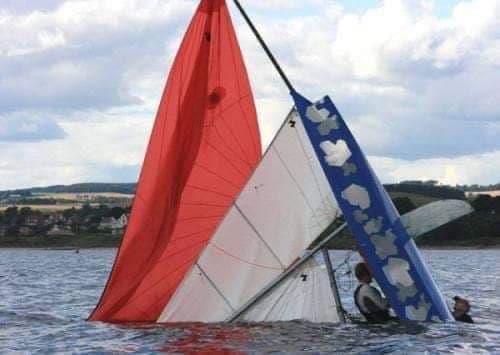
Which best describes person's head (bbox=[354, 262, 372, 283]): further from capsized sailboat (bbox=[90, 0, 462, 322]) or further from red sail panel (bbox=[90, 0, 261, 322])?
red sail panel (bbox=[90, 0, 261, 322])

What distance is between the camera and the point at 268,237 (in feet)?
64.6

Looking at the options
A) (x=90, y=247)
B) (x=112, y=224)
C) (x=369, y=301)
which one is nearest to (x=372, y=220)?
(x=369, y=301)

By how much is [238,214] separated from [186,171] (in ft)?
7.26

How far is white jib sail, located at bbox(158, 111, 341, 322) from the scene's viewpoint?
64.1 ft

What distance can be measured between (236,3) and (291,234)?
4.74m

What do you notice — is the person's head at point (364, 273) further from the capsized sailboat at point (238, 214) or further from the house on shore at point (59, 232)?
the house on shore at point (59, 232)

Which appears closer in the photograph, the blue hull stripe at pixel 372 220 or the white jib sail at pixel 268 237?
the blue hull stripe at pixel 372 220

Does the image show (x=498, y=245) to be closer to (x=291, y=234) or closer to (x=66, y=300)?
(x=66, y=300)

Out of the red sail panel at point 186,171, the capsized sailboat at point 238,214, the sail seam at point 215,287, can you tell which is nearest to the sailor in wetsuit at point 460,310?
the capsized sailboat at point 238,214

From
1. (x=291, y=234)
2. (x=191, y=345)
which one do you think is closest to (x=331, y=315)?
(x=291, y=234)

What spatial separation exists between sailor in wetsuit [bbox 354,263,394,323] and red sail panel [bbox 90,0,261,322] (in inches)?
128

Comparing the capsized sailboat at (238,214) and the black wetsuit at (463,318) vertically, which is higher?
the capsized sailboat at (238,214)

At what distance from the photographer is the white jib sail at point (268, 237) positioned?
64.1 ft

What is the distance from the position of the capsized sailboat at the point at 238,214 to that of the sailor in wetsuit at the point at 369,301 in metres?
0.50
